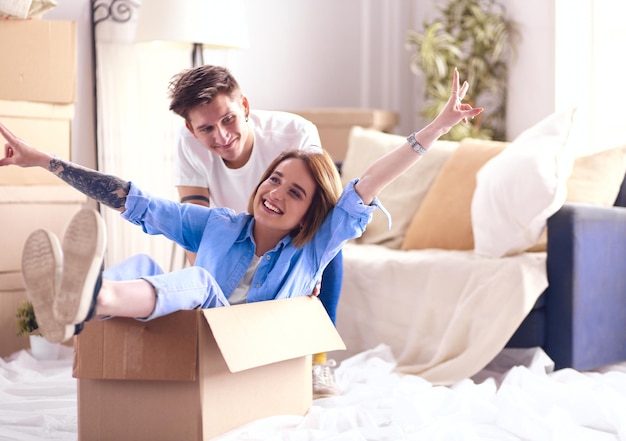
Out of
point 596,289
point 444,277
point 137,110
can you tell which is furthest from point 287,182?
point 137,110

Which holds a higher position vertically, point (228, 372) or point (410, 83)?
point (410, 83)

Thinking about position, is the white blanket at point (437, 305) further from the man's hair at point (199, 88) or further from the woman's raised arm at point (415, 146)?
the man's hair at point (199, 88)

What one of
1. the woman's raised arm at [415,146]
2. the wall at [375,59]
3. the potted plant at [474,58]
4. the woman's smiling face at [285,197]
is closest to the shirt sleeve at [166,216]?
the woman's smiling face at [285,197]

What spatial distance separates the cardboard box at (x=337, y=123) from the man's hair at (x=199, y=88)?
1.76 metres

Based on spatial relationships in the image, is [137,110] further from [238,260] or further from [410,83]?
[238,260]

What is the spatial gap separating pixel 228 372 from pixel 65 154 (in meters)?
1.57

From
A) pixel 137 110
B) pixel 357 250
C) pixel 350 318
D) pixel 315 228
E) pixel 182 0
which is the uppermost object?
pixel 182 0

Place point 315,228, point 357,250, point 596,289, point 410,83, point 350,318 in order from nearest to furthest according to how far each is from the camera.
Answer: point 315,228, point 596,289, point 350,318, point 357,250, point 410,83

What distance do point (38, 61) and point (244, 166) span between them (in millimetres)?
1076

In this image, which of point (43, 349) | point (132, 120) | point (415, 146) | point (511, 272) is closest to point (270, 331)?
point (415, 146)

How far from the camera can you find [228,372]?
72.1 inches

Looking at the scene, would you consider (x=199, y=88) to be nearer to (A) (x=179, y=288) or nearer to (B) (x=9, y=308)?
(A) (x=179, y=288)

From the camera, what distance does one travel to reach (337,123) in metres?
4.00

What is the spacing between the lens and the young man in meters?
2.21
